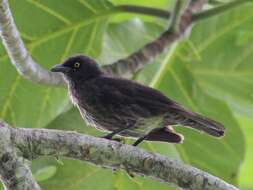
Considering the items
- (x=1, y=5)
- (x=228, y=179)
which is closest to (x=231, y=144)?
(x=228, y=179)

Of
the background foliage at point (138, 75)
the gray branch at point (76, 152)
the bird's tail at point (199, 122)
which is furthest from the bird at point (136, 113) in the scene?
the gray branch at point (76, 152)

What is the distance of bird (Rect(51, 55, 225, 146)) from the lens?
4.10 meters

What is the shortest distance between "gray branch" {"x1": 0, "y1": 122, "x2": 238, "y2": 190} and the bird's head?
125 centimetres

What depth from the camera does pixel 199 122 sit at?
4082 mm

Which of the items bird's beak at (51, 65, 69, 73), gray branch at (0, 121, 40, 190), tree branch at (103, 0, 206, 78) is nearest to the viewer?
gray branch at (0, 121, 40, 190)

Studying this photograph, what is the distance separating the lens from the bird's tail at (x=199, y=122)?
4020 mm

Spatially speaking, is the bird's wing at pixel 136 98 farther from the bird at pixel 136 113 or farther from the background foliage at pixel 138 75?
the background foliage at pixel 138 75

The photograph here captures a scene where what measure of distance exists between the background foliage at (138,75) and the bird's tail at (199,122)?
597mm

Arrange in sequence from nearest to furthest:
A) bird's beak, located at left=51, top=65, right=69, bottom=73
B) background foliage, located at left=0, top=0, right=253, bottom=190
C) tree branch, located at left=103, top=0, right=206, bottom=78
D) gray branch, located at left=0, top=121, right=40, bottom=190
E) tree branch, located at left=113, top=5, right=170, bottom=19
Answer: gray branch, located at left=0, top=121, right=40, bottom=190, bird's beak, located at left=51, top=65, right=69, bottom=73, tree branch, located at left=103, top=0, right=206, bottom=78, background foliage, located at left=0, top=0, right=253, bottom=190, tree branch, located at left=113, top=5, right=170, bottom=19

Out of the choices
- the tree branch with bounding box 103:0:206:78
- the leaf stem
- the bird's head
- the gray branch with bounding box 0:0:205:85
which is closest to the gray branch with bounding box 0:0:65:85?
the gray branch with bounding box 0:0:205:85

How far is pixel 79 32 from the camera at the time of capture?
5.15 metres

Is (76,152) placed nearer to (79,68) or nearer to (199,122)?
(199,122)

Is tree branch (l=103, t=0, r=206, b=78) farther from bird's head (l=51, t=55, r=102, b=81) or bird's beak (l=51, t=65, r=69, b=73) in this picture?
bird's beak (l=51, t=65, r=69, b=73)

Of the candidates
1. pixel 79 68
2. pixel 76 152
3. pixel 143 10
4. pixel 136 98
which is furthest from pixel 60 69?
pixel 76 152
